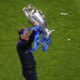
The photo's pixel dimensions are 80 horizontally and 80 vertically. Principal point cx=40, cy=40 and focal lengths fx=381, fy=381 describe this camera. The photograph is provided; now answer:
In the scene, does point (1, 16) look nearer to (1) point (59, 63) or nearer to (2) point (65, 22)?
(2) point (65, 22)

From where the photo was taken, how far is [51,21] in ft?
62.7

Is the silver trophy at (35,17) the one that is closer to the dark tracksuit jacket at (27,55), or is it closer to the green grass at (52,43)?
the dark tracksuit jacket at (27,55)

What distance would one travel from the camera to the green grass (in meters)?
14.7

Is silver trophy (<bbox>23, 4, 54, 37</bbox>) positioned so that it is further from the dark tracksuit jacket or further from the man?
the dark tracksuit jacket

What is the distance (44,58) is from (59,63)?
0.76 m

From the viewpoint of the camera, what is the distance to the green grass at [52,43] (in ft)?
48.1

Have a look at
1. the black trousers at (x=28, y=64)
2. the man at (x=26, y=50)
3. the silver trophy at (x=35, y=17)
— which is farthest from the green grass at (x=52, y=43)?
the silver trophy at (x=35, y=17)

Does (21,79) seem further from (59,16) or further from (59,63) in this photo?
(59,16)

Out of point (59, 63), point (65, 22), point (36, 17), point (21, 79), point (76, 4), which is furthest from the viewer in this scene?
point (76, 4)

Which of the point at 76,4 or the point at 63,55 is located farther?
the point at 76,4

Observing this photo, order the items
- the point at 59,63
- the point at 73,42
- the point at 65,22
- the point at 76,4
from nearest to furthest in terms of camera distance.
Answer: the point at 59,63 < the point at 73,42 < the point at 65,22 < the point at 76,4

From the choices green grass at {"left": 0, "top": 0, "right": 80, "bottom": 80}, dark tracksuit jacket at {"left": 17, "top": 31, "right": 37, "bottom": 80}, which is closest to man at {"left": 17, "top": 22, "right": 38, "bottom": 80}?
dark tracksuit jacket at {"left": 17, "top": 31, "right": 37, "bottom": 80}

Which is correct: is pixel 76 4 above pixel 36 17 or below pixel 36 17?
below

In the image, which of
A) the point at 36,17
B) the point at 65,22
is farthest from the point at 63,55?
the point at 36,17
